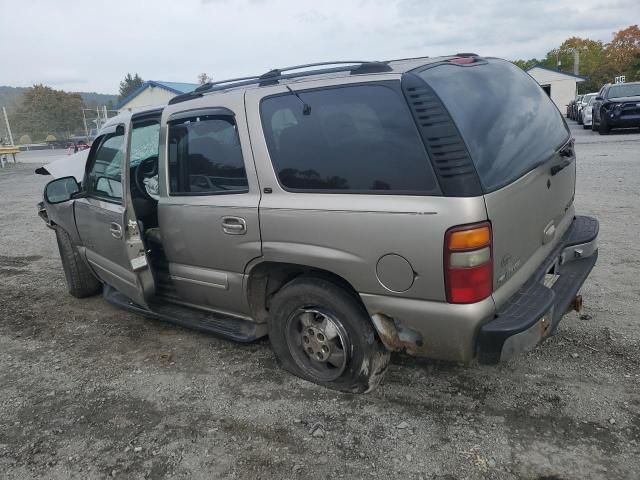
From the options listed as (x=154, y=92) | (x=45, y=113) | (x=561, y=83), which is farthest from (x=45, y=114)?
(x=561, y=83)

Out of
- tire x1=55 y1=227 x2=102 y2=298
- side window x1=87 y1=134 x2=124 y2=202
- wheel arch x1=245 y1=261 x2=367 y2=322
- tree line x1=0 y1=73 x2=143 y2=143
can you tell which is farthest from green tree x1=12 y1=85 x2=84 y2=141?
wheel arch x1=245 y1=261 x2=367 y2=322

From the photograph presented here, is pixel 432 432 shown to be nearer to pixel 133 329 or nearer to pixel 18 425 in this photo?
pixel 18 425

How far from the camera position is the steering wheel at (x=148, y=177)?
14.9ft

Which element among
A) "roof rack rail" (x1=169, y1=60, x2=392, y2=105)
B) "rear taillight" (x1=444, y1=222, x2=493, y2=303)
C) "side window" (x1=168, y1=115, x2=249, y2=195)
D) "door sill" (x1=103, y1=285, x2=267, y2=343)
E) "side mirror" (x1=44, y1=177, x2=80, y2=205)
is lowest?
"door sill" (x1=103, y1=285, x2=267, y2=343)

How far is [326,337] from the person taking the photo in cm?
309

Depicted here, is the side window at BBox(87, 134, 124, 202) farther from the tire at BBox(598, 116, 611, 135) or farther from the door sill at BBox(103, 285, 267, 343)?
the tire at BBox(598, 116, 611, 135)

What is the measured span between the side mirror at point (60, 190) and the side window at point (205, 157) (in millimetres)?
1471

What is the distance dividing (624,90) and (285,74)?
17.1 metres

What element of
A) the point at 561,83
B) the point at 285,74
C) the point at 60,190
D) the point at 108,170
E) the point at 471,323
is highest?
the point at 561,83

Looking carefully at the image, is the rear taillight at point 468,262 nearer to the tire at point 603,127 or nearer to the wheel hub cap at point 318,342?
the wheel hub cap at point 318,342

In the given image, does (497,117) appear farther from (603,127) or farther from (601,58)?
(601,58)

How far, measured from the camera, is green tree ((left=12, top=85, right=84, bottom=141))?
60.8 meters

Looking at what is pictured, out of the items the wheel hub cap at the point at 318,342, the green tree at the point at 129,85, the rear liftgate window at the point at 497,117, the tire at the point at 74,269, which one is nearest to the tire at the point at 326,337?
the wheel hub cap at the point at 318,342

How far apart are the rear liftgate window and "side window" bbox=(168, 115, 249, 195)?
1.30 meters
